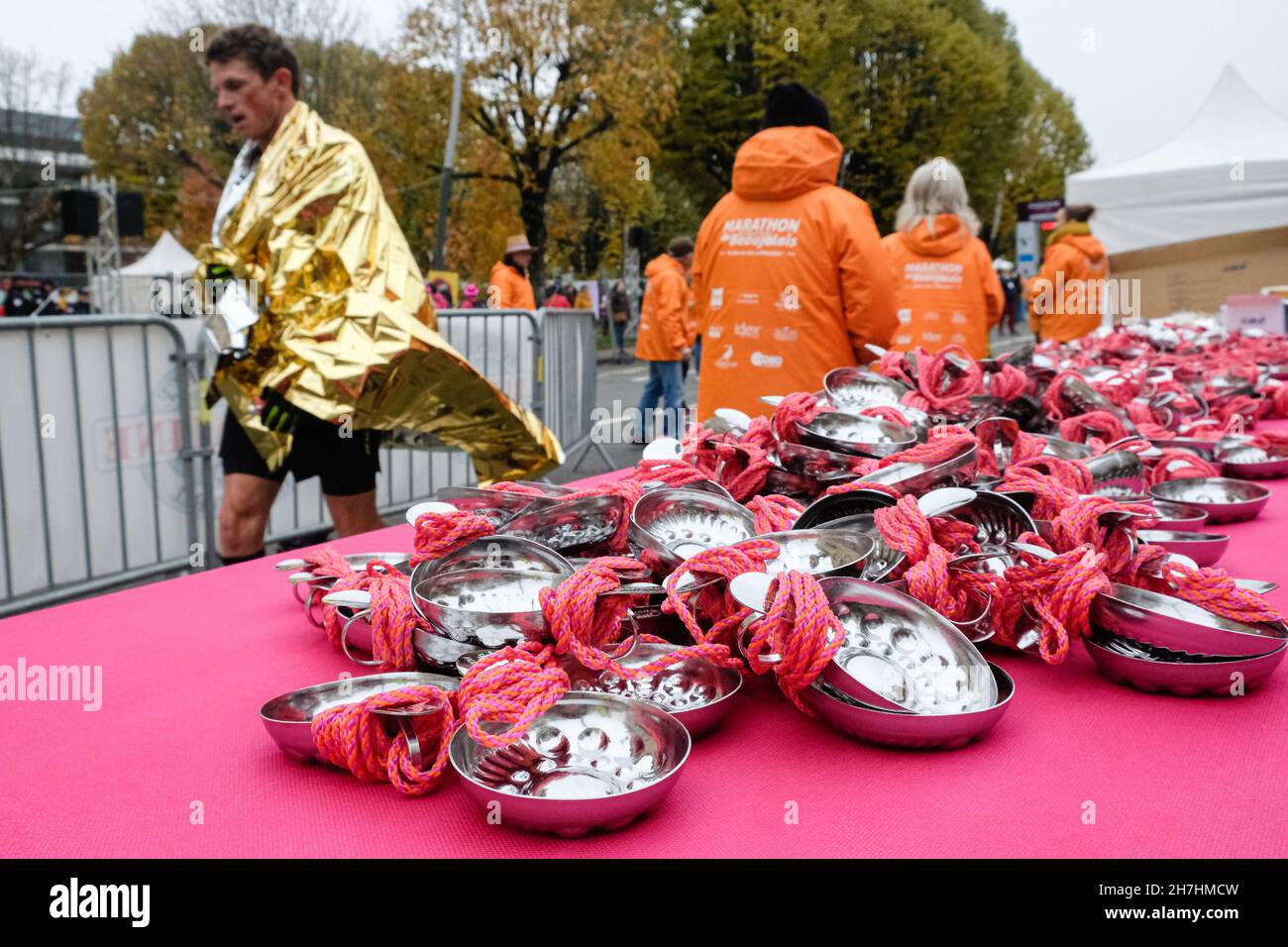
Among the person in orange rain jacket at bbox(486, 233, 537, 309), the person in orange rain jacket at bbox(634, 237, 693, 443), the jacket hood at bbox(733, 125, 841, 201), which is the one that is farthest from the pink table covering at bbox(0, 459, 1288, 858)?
the person in orange rain jacket at bbox(486, 233, 537, 309)

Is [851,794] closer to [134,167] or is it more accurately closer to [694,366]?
[694,366]

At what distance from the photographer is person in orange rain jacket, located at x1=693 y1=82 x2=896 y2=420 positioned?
402cm

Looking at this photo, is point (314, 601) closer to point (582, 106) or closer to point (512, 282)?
point (512, 282)

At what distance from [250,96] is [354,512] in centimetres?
130

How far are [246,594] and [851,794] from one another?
103 cm

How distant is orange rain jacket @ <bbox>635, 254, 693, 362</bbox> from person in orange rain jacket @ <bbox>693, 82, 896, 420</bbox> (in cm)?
477

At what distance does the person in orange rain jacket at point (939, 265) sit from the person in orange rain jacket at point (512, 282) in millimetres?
4862

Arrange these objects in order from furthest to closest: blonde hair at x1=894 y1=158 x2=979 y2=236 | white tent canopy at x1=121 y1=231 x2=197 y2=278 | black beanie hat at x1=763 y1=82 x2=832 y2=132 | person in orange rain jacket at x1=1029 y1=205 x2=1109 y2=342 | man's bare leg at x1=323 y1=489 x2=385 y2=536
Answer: white tent canopy at x1=121 y1=231 x2=197 y2=278 → person in orange rain jacket at x1=1029 y1=205 x2=1109 y2=342 → blonde hair at x1=894 y1=158 x2=979 y2=236 → black beanie hat at x1=763 y1=82 x2=832 y2=132 → man's bare leg at x1=323 y1=489 x2=385 y2=536

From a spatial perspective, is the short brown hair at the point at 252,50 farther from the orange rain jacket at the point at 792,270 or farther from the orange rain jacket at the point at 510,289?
the orange rain jacket at the point at 510,289

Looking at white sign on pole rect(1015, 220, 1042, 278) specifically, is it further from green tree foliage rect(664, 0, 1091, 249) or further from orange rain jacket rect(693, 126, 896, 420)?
orange rain jacket rect(693, 126, 896, 420)

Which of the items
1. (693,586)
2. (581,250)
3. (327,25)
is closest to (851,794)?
(693,586)

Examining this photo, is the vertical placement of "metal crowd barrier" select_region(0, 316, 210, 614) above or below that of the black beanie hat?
below

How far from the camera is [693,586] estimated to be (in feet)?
3.24

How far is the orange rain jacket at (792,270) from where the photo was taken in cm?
402
